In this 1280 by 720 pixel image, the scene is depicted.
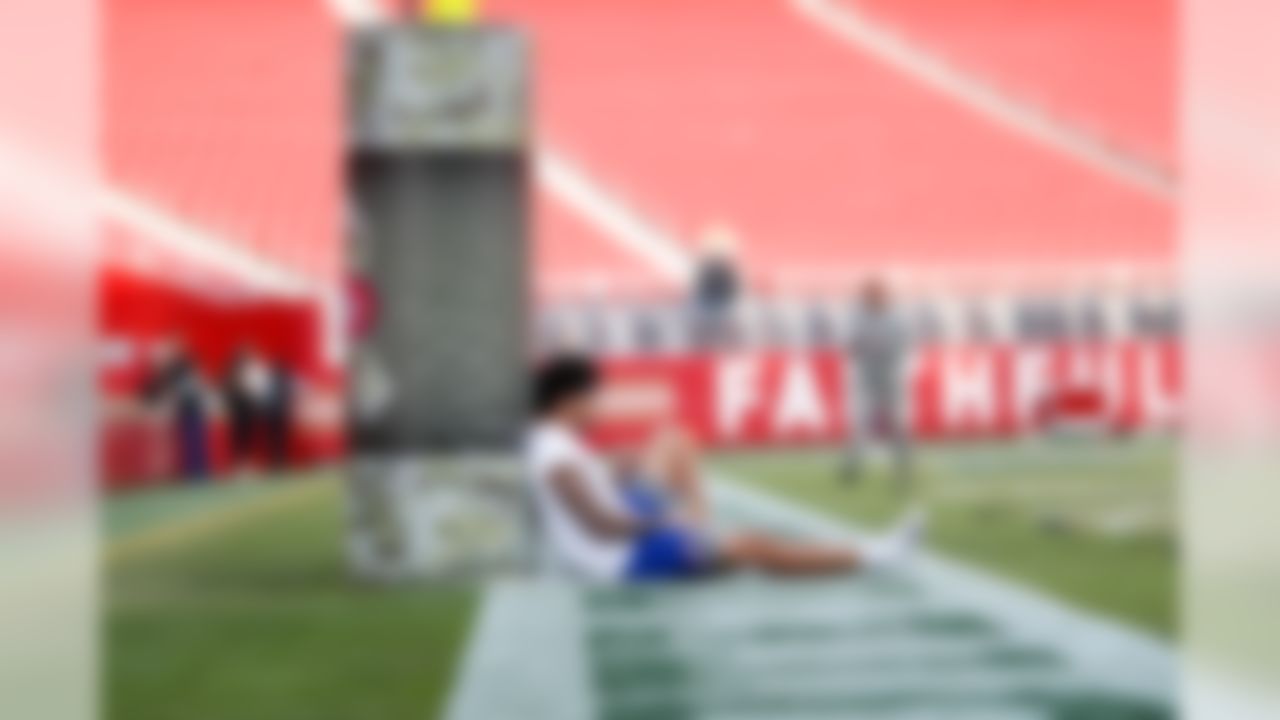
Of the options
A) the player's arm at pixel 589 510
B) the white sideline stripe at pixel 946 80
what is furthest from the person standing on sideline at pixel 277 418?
the white sideline stripe at pixel 946 80

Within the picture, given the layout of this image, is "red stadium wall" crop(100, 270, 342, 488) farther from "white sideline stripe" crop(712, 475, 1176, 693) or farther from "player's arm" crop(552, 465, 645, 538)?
"white sideline stripe" crop(712, 475, 1176, 693)

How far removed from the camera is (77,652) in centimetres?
243

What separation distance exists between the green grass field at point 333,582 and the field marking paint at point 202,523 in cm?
2

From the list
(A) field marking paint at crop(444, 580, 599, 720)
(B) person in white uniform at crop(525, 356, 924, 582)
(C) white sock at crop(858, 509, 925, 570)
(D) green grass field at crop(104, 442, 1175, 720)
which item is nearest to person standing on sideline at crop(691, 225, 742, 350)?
(D) green grass field at crop(104, 442, 1175, 720)

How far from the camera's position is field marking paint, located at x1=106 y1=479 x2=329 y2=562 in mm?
9773

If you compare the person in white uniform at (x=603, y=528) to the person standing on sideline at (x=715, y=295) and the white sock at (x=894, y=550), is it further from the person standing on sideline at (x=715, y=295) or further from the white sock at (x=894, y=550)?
the person standing on sideline at (x=715, y=295)

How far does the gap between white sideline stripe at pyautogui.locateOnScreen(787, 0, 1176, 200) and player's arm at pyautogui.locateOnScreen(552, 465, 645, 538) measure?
21.0 metres

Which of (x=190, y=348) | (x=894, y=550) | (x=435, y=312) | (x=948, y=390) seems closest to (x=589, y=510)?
(x=435, y=312)

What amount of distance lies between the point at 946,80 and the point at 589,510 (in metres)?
21.5

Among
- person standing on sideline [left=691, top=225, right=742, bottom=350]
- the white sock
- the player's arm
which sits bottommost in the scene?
the white sock

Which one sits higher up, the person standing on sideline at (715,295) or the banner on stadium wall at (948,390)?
the person standing on sideline at (715,295)

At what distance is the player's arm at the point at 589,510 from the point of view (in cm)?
744

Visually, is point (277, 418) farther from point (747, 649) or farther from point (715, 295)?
point (747, 649)

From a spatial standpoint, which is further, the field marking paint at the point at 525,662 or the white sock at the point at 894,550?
the white sock at the point at 894,550
